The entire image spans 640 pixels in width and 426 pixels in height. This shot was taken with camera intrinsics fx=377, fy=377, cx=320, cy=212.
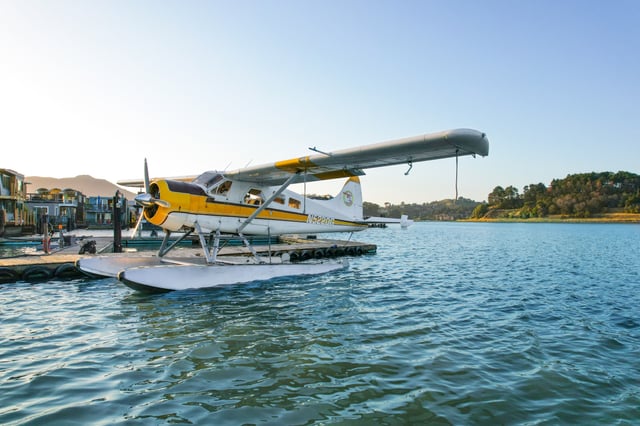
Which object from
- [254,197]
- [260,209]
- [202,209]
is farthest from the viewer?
[254,197]

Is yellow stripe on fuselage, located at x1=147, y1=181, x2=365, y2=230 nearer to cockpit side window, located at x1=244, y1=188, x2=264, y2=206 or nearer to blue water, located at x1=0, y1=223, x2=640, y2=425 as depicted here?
cockpit side window, located at x1=244, y1=188, x2=264, y2=206

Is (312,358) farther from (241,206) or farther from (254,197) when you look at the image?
A: (254,197)

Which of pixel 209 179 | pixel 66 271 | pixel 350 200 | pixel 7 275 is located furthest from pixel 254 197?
pixel 7 275

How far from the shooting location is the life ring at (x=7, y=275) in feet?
35.4

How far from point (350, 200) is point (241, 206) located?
642cm

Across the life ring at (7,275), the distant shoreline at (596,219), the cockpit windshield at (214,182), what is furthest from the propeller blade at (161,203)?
the distant shoreline at (596,219)

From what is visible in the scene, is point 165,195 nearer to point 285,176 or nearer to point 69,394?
point 285,176

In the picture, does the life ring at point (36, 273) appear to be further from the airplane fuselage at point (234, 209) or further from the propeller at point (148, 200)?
the propeller at point (148, 200)

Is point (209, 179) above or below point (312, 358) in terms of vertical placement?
above

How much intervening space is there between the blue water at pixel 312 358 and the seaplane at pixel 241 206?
753 millimetres

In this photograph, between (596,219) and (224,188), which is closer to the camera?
(224,188)

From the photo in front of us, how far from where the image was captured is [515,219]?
163625 millimetres

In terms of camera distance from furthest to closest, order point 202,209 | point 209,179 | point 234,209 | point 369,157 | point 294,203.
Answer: point 294,203
point 234,209
point 209,179
point 202,209
point 369,157

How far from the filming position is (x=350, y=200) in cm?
1662
